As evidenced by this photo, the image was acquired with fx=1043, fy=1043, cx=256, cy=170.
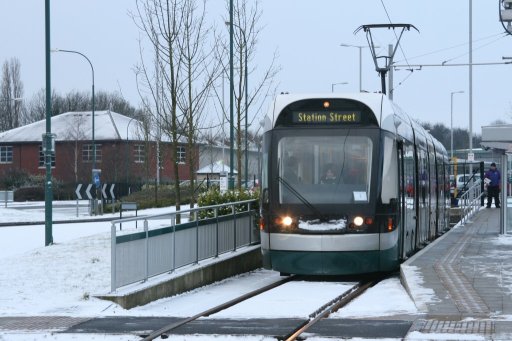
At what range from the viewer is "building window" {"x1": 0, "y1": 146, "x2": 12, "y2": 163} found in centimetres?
9812

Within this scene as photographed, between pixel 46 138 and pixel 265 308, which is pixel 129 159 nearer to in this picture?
pixel 46 138

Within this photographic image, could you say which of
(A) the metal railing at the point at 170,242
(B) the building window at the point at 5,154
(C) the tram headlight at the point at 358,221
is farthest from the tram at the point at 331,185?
(B) the building window at the point at 5,154

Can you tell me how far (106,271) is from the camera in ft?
58.0

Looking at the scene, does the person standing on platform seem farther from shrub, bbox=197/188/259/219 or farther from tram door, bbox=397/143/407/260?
tram door, bbox=397/143/407/260

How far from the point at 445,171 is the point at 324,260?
16.0m

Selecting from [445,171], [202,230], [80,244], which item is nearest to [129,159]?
[445,171]

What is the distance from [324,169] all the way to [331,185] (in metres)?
0.29

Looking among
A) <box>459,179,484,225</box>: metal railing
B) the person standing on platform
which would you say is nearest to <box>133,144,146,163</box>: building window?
the person standing on platform

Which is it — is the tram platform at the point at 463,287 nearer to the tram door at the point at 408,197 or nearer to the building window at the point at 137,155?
the tram door at the point at 408,197

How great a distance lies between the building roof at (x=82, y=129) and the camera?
89.2 metres

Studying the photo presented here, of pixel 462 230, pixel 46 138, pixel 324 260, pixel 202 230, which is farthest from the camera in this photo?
pixel 462 230

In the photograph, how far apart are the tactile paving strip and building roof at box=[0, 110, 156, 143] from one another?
73.6m

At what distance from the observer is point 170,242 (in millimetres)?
16375

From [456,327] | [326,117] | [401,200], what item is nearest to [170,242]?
[326,117]
